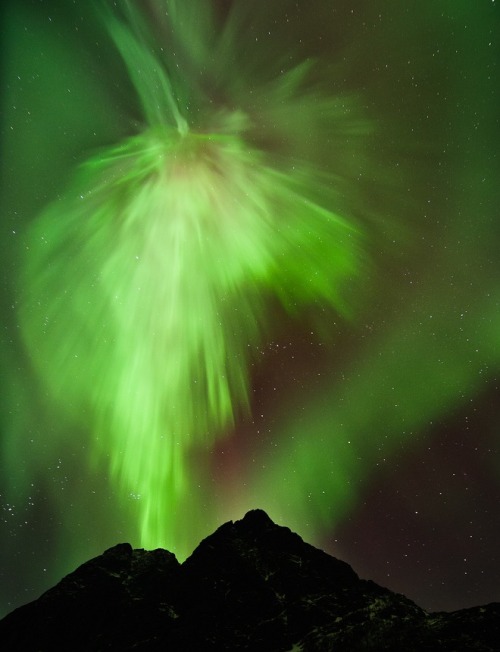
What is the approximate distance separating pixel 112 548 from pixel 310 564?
148 feet

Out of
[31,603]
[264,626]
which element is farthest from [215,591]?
[31,603]

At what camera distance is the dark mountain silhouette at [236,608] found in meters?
53.8

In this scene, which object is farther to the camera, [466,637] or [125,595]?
[125,595]

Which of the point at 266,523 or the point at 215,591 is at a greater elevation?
the point at 266,523

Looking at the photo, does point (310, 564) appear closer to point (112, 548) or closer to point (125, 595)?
point (125, 595)

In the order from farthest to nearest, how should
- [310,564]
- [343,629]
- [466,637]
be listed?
[310,564] < [343,629] < [466,637]

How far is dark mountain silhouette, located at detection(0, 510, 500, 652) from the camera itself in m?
53.8

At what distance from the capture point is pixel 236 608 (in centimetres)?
7512

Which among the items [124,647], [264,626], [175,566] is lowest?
[264,626]

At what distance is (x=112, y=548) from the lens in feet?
324

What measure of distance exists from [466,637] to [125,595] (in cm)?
6219

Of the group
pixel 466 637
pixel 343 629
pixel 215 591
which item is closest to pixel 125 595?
pixel 215 591

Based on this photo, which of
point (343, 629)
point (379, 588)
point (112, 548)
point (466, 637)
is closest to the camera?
point (466, 637)

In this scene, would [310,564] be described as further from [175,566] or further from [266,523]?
[175,566]
